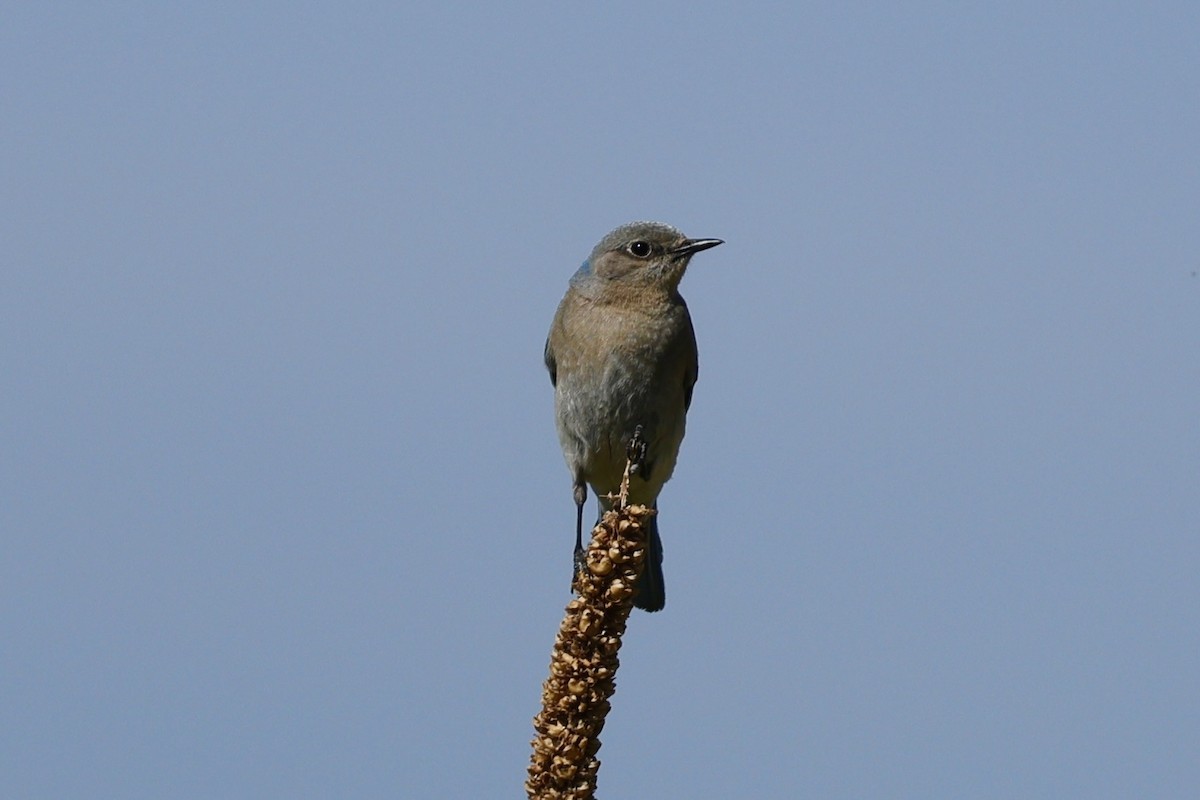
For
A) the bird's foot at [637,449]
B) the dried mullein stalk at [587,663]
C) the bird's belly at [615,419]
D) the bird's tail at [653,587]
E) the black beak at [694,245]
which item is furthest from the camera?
the bird's tail at [653,587]

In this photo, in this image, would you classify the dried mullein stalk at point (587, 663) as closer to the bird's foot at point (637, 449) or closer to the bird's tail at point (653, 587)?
the bird's foot at point (637, 449)

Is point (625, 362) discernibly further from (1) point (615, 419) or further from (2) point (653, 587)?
(2) point (653, 587)

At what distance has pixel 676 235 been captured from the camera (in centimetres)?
850

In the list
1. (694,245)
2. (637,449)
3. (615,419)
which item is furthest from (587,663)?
(694,245)

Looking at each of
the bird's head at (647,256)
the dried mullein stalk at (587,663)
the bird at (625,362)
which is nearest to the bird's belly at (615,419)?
the bird at (625,362)

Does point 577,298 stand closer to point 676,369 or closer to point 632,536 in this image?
point 676,369

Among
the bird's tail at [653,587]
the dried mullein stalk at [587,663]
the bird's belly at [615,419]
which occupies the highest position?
the bird's belly at [615,419]

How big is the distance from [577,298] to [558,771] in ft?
14.9

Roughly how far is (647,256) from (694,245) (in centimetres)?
25

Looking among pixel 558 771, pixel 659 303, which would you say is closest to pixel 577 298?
pixel 659 303

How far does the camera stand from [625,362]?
8.05 meters

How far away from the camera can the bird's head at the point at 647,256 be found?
8414mm

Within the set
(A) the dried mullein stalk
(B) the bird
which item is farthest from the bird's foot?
(A) the dried mullein stalk

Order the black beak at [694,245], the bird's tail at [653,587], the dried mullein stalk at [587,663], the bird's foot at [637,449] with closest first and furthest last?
the dried mullein stalk at [587,663]
the bird's foot at [637,449]
the black beak at [694,245]
the bird's tail at [653,587]
